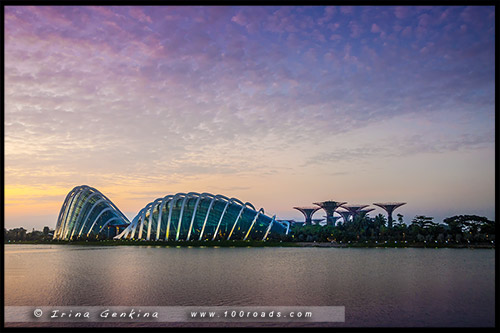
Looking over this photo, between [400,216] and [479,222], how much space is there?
1529cm

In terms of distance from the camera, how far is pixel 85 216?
316 feet

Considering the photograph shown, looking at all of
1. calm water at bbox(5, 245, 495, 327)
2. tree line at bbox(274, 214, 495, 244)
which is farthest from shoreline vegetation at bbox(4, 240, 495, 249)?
calm water at bbox(5, 245, 495, 327)

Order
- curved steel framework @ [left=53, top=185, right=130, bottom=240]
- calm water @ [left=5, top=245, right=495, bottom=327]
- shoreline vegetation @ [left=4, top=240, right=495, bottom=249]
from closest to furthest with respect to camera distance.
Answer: calm water @ [left=5, top=245, right=495, bottom=327], shoreline vegetation @ [left=4, top=240, right=495, bottom=249], curved steel framework @ [left=53, top=185, right=130, bottom=240]

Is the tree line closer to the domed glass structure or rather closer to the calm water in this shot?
the domed glass structure

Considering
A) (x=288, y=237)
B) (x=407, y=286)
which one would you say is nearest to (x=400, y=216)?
(x=288, y=237)

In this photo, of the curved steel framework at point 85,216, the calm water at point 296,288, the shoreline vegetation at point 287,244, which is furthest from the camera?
the curved steel framework at point 85,216

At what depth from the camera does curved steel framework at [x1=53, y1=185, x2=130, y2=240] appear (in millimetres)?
95875

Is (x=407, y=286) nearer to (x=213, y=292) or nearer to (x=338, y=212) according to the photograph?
(x=213, y=292)

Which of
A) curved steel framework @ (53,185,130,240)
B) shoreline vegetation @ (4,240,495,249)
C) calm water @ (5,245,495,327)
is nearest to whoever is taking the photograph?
calm water @ (5,245,495,327)

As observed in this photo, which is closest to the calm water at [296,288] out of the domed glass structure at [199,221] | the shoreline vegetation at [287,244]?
the shoreline vegetation at [287,244]

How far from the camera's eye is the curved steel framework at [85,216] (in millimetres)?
95875

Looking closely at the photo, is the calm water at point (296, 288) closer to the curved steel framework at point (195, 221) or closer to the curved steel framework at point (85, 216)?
the curved steel framework at point (195, 221)

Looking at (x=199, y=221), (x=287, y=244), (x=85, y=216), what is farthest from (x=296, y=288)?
(x=85, y=216)

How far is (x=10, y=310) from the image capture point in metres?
17.5
